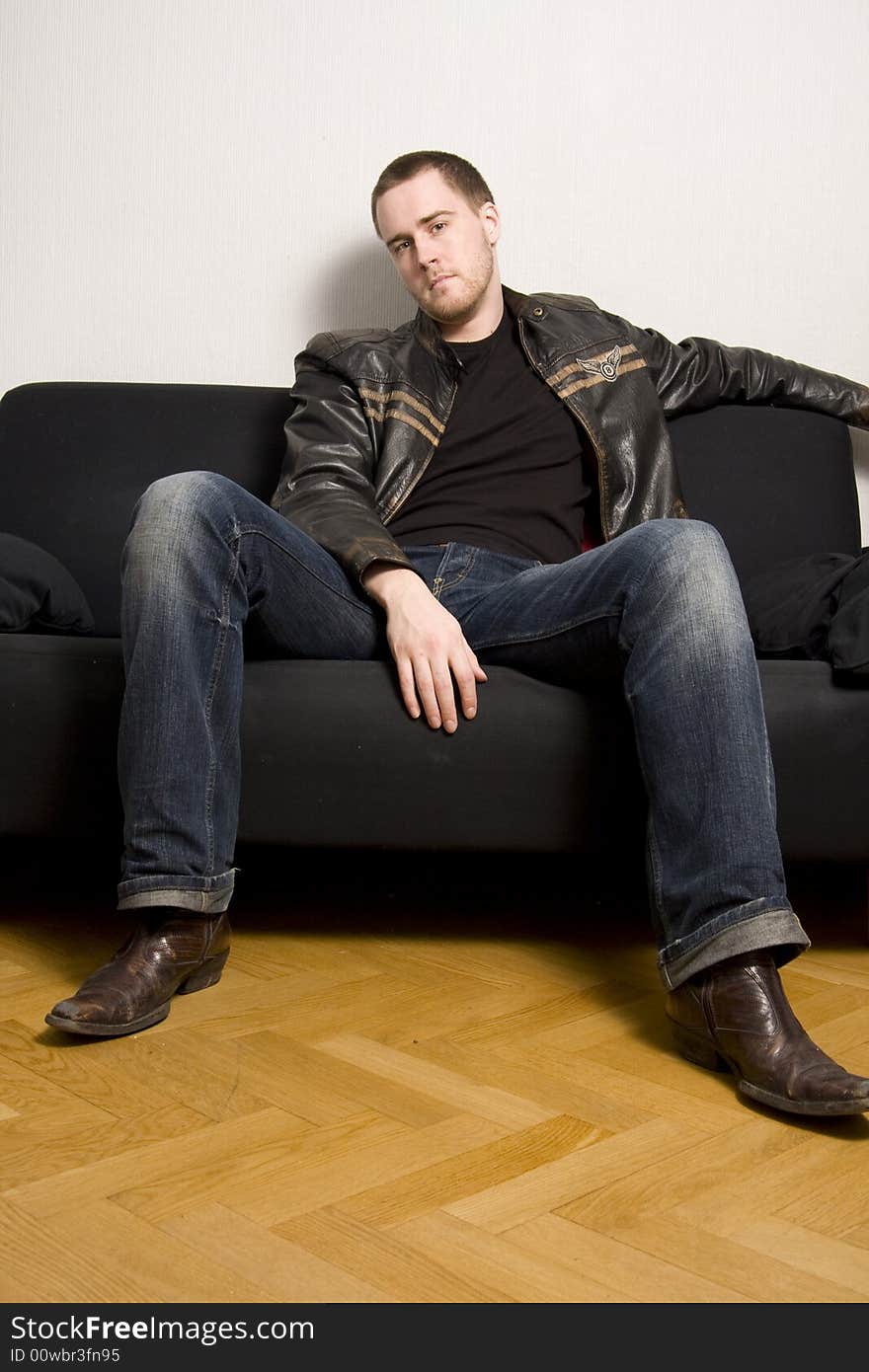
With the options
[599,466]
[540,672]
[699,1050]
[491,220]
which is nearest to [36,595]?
[540,672]

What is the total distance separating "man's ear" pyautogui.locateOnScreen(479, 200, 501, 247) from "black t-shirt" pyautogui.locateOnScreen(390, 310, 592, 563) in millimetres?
173

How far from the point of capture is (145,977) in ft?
4.48

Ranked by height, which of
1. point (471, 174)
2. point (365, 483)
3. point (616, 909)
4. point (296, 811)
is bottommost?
point (616, 909)

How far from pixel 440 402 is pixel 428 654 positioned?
616 millimetres

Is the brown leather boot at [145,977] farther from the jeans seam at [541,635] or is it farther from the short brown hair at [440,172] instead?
the short brown hair at [440,172]

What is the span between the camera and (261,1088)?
1.22m

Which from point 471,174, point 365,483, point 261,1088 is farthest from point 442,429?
point 261,1088

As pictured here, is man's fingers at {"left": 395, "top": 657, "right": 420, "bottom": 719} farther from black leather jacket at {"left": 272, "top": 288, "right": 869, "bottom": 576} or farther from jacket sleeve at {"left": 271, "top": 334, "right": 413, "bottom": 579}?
black leather jacket at {"left": 272, "top": 288, "right": 869, "bottom": 576}

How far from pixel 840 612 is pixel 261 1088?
2.88ft

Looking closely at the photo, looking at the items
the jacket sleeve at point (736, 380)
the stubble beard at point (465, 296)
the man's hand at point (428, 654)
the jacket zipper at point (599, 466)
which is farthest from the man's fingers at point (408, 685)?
the jacket sleeve at point (736, 380)

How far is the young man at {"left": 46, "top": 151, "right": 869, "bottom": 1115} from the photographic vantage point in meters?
1.26

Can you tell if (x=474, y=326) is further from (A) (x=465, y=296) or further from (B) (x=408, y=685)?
(B) (x=408, y=685)

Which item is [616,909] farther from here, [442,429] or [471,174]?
[471,174]

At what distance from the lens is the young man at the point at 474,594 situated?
4.14ft
